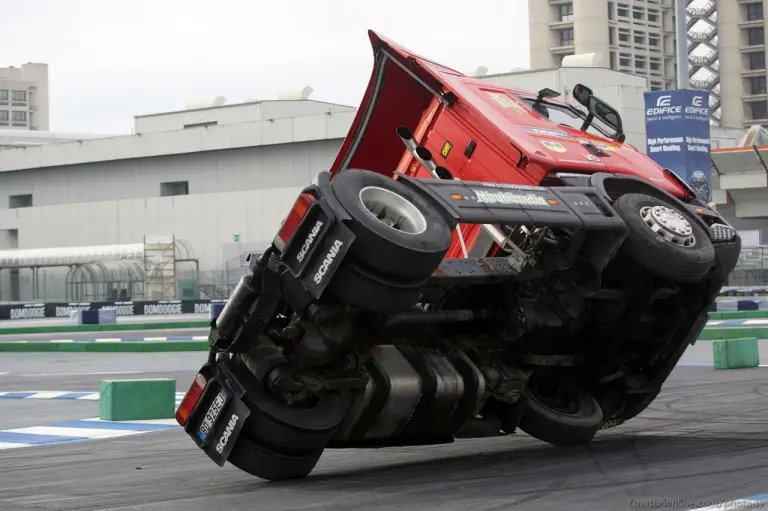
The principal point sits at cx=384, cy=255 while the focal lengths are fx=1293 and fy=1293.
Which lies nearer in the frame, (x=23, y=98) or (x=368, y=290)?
(x=368, y=290)

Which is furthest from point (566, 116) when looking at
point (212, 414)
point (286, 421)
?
point (212, 414)

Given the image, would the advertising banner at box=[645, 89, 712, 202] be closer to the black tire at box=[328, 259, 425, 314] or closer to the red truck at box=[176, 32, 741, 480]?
the red truck at box=[176, 32, 741, 480]

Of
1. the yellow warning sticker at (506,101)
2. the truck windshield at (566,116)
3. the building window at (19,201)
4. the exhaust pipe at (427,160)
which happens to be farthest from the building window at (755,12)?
the exhaust pipe at (427,160)

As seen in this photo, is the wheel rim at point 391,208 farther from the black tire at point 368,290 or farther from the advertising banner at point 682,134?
the advertising banner at point 682,134

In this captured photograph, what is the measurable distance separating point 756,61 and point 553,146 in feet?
386

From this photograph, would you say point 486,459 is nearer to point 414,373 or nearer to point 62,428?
point 414,373

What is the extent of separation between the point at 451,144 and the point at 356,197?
2373 millimetres

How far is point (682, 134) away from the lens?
25.9 m

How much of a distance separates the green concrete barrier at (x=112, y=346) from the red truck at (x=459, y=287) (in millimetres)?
15519

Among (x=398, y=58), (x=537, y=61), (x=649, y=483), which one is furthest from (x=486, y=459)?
(x=537, y=61)

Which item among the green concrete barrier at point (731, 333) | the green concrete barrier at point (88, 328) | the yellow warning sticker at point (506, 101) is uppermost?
the yellow warning sticker at point (506, 101)

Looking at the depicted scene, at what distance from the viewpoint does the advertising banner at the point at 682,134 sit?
25938 mm

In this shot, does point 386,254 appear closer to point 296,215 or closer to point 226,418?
point 296,215

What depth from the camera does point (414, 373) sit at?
8125 millimetres
